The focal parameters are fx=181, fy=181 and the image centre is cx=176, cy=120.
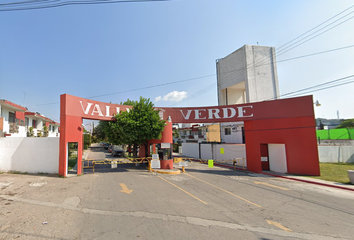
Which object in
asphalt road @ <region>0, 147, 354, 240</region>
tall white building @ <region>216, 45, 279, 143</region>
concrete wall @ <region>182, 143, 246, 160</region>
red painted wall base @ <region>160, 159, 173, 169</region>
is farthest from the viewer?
tall white building @ <region>216, 45, 279, 143</region>

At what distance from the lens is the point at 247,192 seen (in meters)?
9.69

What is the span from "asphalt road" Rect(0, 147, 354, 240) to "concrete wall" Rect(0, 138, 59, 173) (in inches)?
127

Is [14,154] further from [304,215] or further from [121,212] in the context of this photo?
[304,215]

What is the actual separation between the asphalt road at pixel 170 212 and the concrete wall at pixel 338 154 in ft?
45.8

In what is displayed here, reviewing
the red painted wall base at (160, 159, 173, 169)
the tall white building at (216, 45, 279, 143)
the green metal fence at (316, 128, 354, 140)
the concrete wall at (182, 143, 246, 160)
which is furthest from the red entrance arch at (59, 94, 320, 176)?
the green metal fence at (316, 128, 354, 140)

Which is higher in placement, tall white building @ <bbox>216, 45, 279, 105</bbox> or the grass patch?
tall white building @ <bbox>216, 45, 279, 105</bbox>

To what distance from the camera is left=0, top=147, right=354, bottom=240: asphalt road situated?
501 centimetres

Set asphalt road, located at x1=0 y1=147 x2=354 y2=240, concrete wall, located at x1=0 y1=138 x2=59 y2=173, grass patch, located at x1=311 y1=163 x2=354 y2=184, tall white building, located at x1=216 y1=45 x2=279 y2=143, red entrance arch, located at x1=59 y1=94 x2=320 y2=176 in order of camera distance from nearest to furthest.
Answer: asphalt road, located at x1=0 y1=147 x2=354 y2=240, grass patch, located at x1=311 y1=163 x2=354 y2=184, red entrance arch, located at x1=59 y1=94 x2=320 y2=176, concrete wall, located at x1=0 y1=138 x2=59 y2=173, tall white building, located at x1=216 y1=45 x2=279 y2=143

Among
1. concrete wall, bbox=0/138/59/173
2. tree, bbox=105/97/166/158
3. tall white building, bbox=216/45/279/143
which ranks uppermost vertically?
tall white building, bbox=216/45/279/143

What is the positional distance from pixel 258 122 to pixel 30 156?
63.1 ft

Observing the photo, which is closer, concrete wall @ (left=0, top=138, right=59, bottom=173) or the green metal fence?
concrete wall @ (left=0, top=138, right=59, bottom=173)

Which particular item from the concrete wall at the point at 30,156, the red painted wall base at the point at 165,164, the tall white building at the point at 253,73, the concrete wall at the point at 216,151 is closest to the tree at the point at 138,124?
the red painted wall base at the point at 165,164

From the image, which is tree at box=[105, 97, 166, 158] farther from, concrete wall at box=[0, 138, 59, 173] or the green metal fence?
the green metal fence

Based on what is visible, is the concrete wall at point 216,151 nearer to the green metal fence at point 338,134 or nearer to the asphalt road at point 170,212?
the asphalt road at point 170,212
